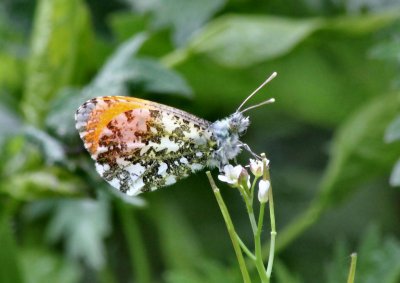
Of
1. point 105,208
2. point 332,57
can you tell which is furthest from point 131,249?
point 332,57

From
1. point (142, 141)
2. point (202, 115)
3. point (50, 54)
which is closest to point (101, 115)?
point (142, 141)

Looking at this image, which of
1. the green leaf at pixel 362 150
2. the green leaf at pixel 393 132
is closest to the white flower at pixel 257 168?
the green leaf at pixel 393 132

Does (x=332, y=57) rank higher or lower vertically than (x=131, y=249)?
higher

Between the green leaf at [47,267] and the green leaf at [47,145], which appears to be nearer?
the green leaf at [47,145]

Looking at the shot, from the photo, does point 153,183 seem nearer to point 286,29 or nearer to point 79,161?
point 79,161

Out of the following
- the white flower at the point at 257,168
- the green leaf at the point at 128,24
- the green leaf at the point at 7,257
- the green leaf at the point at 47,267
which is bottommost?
the white flower at the point at 257,168

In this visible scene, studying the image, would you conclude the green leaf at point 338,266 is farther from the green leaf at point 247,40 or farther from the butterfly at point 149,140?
the green leaf at point 247,40

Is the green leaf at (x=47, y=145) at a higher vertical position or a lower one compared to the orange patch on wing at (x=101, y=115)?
higher

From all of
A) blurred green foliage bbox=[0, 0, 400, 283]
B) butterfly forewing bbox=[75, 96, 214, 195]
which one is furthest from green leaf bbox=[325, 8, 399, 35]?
butterfly forewing bbox=[75, 96, 214, 195]
